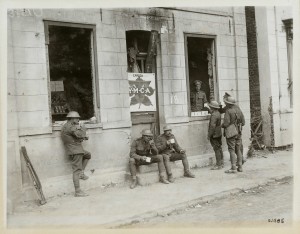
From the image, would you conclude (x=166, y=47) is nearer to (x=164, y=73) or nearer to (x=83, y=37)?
(x=164, y=73)

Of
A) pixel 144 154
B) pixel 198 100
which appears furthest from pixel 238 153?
pixel 144 154

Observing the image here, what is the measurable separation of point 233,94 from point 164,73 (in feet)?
7.78

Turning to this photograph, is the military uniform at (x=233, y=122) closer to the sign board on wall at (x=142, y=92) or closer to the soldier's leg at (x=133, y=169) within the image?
the sign board on wall at (x=142, y=92)

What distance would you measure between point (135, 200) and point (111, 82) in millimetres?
2685

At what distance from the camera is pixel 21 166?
7.16 m

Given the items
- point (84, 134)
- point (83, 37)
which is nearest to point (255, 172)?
point (84, 134)

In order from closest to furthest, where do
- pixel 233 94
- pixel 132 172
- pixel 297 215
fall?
pixel 297 215 → pixel 132 172 → pixel 233 94

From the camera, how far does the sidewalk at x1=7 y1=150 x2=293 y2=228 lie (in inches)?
236

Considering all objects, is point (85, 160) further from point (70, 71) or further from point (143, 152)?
point (70, 71)

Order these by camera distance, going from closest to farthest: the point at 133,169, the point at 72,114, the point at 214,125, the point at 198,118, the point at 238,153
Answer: the point at 72,114 < the point at 133,169 < the point at 238,153 < the point at 214,125 < the point at 198,118

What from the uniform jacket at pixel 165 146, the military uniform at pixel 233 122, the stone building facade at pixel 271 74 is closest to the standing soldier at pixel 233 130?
the military uniform at pixel 233 122

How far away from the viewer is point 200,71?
10.3 metres

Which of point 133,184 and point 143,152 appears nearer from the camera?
point 133,184

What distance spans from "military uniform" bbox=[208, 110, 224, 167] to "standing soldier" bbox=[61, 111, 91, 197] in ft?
10.9
